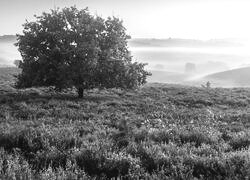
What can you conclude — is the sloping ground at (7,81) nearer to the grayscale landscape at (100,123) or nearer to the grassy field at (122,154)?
the grayscale landscape at (100,123)

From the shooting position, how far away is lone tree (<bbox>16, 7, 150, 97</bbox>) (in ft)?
75.7

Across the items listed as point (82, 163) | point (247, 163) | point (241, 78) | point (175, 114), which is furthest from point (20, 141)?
point (241, 78)

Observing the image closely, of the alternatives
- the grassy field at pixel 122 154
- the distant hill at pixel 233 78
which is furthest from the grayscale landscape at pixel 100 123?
the distant hill at pixel 233 78

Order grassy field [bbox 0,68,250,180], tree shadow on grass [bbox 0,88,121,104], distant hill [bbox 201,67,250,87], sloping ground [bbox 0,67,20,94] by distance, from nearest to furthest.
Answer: grassy field [bbox 0,68,250,180] → tree shadow on grass [bbox 0,88,121,104] → sloping ground [bbox 0,67,20,94] → distant hill [bbox 201,67,250,87]

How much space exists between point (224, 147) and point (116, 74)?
51.3 feet

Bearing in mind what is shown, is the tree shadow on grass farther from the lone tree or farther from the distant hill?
the distant hill

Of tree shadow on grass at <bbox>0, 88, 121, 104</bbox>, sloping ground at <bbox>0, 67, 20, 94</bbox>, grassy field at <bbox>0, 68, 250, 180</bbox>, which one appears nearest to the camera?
grassy field at <bbox>0, 68, 250, 180</bbox>

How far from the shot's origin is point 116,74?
24406 mm

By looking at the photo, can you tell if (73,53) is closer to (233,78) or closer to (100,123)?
(100,123)

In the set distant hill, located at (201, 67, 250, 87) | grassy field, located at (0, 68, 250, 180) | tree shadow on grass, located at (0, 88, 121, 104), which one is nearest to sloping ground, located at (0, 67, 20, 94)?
tree shadow on grass, located at (0, 88, 121, 104)

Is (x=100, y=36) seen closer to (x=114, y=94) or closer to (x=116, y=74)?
(x=116, y=74)

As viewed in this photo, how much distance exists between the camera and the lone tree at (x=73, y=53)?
75.7ft

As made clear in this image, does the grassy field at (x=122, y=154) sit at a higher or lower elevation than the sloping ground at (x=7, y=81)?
lower

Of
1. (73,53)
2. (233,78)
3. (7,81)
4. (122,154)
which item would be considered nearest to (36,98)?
(73,53)
